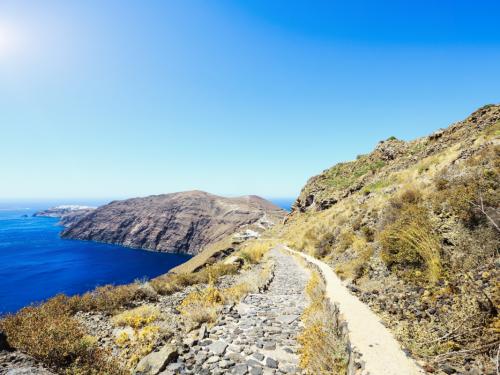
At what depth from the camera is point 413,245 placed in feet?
36.5

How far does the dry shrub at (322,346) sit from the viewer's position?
19.7 feet

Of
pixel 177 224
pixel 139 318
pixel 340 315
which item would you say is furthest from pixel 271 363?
pixel 177 224

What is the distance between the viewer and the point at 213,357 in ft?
21.9

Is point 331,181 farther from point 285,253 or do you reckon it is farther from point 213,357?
point 213,357

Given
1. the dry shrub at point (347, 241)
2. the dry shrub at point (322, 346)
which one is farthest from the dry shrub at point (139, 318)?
the dry shrub at point (347, 241)

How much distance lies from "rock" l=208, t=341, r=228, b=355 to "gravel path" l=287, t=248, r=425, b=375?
3497 mm

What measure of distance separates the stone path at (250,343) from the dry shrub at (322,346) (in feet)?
1.12

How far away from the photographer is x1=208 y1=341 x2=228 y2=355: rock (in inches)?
272

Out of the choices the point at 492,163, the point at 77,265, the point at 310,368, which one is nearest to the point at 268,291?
the point at 310,368

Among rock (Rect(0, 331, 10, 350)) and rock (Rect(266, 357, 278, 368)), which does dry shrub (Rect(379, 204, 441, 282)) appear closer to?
rock (Rect(266, 357, 278, 368))

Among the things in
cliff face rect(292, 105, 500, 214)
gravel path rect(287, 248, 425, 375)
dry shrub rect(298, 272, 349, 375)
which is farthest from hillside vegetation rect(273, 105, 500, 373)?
cliff face rect(292, 105, 500, 214)

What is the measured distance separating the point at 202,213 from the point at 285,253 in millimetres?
152931

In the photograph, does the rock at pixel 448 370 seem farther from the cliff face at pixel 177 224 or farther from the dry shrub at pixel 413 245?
the cliff face at pixel 177 224

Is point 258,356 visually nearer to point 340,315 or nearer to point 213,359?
point 213,359
